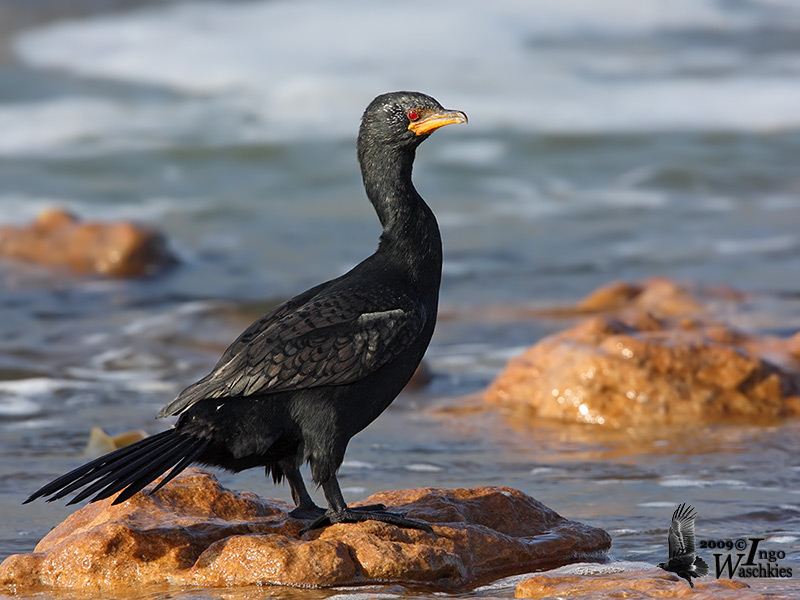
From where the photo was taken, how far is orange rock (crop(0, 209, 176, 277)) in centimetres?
1198

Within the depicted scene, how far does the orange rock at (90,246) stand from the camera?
11984mm

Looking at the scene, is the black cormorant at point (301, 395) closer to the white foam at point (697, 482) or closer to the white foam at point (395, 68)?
the white foam at point (697, 482)

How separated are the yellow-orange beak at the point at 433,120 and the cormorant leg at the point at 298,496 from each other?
1.36 m

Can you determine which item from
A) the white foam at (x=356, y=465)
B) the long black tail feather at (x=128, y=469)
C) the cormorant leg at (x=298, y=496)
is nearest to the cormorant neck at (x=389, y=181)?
the cormorant leg at (x=298, y=496)

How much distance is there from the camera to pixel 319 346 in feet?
14.4

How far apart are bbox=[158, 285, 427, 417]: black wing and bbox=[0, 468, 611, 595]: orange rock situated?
1.36 ft

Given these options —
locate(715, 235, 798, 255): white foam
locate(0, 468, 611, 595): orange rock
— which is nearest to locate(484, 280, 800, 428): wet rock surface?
locate(0, 468, 611, 595): orange rock

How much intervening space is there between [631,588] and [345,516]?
1.03 metres

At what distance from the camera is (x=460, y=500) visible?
4.71 meters

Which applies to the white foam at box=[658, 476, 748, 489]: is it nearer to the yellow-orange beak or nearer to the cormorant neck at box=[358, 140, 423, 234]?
the cormorant neck at box=[358, 140, 423, 234]

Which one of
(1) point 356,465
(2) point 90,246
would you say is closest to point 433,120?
(1) point 356,465

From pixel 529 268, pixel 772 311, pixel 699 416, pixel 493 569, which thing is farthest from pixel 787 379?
pixel 529 268

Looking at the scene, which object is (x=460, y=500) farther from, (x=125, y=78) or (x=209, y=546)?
(x=125, y=78)

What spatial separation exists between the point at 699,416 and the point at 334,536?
10.9 feet
